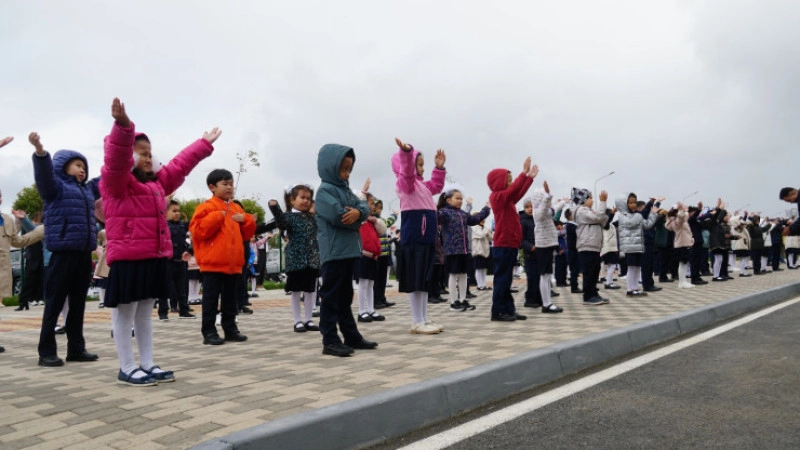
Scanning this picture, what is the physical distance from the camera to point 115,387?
418 centimetres

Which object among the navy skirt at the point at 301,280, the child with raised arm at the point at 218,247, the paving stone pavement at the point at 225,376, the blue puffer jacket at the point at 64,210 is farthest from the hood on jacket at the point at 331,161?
the blue puffer jacket at the point at 64,210

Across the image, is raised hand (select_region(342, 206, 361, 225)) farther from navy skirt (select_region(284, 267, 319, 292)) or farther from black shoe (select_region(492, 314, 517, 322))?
black shoe (select_region(492, 314, 517, 322))

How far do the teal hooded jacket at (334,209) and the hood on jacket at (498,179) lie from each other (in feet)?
8.87

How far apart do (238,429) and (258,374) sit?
1531 millimetres

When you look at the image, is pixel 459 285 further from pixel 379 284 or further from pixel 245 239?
pixel 245 239

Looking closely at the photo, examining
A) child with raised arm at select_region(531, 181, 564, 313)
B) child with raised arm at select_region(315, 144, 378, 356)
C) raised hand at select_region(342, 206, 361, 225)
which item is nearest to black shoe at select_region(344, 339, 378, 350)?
child with raised arm at select_region(315, 144, 378, 356)

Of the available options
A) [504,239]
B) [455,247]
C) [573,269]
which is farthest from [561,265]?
[504,239]

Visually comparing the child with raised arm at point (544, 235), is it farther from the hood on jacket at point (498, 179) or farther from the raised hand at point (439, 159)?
the raised hand at point (439, 159)

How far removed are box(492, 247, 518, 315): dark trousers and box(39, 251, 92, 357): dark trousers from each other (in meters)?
4.62

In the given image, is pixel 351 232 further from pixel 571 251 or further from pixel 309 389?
pixel 571 251

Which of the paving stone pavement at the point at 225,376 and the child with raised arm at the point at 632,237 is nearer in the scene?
the paving stone pavement at the point at 225,376

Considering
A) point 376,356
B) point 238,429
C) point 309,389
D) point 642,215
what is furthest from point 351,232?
point 642,215

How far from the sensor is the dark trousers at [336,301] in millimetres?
5348

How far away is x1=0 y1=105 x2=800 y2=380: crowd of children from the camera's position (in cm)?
434
